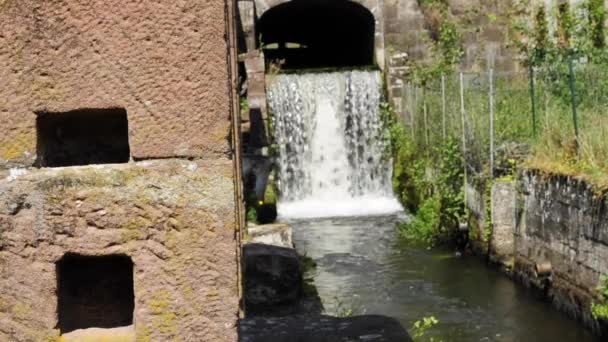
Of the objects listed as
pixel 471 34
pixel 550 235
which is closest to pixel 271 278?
pixel 550 235

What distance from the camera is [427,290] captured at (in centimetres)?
970

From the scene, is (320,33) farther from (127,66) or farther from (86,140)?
(127,66)

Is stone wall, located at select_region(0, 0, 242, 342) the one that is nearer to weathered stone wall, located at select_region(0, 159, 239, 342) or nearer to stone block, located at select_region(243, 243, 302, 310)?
weathered stone wall, located at select_region(0, 159, 239, 342)

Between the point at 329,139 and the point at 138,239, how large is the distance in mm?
14085

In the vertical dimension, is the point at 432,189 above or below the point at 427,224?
above

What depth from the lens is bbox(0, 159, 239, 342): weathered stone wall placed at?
2314 millimetres

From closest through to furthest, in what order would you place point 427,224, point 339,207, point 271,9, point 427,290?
point 427,290, point 427,224, point 339,207, point 271,9

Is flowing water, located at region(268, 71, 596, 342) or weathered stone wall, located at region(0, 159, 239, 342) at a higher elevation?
weathered stone wall, located at region(0, 159, 239, 342)

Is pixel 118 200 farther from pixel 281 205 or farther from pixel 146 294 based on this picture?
pixel 281 205

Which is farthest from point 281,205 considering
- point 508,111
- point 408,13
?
point 508,111

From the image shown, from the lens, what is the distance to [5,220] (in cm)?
233

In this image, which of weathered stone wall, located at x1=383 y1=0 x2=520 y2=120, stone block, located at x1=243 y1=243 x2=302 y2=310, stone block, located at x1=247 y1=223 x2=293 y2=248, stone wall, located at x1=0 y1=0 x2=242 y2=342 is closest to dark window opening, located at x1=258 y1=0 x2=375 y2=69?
weathered stone wall, located at x1=383 y1=0 x2=520 y2=120

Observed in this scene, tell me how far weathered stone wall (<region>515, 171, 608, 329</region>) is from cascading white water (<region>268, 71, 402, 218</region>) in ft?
22.0

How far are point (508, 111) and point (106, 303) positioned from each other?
29.5ft
